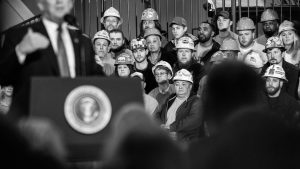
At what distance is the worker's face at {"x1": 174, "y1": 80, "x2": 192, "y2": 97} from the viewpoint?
10.2m

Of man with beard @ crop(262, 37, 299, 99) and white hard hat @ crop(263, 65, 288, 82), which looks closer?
white hard hat @ crop(263, 65, 288, 82)

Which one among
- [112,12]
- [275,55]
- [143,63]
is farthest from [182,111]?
[112,12]

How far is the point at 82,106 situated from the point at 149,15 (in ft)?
25.3

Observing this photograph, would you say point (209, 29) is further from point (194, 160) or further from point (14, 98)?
point (194, 160)

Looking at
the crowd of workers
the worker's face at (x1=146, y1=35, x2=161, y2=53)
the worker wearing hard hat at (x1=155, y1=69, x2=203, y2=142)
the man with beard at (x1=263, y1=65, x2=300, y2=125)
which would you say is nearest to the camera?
the worker wearing hard hat at (x1=155, y1=69, x2=203, y2=142)

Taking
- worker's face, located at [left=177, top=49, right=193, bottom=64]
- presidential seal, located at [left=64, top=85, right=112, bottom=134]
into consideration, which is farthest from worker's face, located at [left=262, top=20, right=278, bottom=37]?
presidential seal, located at [left=64, top=85, right=112, bottom=134]

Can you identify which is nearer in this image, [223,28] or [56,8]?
[56,8]

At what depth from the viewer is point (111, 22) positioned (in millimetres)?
12008

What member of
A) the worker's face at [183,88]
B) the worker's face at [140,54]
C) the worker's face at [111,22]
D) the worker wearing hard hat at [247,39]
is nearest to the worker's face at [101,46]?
the worker's face at [140,54]

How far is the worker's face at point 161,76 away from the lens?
A: 425 inches

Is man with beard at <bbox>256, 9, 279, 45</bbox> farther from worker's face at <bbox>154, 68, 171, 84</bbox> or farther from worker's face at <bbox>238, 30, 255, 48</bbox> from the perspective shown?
worker's face at <bbox>154, 68, 171, 84</bbox>

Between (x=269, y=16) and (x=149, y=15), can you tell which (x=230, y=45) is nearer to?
(x=269, y=16)

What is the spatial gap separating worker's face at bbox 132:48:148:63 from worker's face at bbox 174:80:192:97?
1.27 meters

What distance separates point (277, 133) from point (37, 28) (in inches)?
88.9
